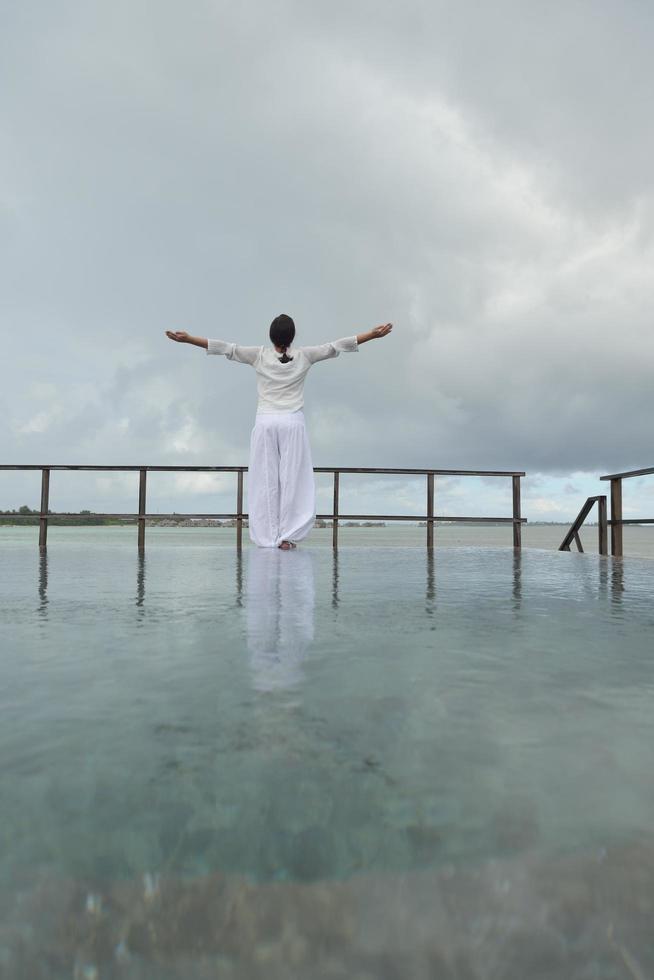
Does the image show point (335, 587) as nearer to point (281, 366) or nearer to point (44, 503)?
point (281, 366)

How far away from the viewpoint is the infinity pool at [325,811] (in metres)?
0.49

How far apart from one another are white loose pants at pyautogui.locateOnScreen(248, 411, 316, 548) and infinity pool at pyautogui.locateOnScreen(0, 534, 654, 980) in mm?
A: 4056

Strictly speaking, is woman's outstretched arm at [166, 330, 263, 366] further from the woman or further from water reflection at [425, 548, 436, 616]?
water reflection at [425, 548, 436, 616]

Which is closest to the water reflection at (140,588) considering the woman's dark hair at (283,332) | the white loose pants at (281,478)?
the white loose pants at (281,478)

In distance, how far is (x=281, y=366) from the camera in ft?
17.2

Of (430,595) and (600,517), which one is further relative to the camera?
(600,517)

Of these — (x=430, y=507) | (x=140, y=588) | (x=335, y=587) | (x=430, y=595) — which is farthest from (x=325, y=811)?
(x=430, y=507)

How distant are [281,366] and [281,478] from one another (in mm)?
958

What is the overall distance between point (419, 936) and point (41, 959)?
0.95ft

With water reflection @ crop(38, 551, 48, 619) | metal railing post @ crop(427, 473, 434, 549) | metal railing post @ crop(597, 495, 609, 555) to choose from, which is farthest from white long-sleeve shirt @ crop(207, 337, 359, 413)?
metal railing post @ crop(597, 495, 609, 555)

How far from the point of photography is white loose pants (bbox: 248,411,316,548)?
5414 millimetres

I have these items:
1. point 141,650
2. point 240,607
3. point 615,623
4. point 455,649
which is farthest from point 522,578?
point 141,650

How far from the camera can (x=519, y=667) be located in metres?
1.25

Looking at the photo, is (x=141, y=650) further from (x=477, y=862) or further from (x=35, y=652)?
(x=477, y=862)
